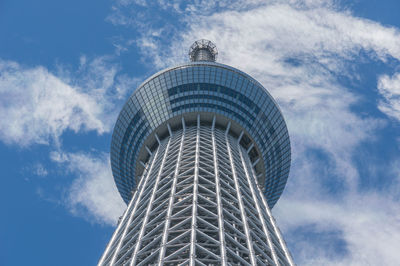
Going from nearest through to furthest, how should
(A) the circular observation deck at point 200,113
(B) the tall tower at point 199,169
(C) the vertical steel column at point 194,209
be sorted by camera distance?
(C) the vertical steel column at point 194,209, (B) the tall tower at point 199,169, (A) the circular observation deck at point 200,113

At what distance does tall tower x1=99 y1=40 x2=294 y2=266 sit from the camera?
36.2 metres

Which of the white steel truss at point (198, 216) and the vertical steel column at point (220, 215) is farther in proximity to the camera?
the white steel truss at point (198, 216)

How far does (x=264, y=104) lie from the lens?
73.1 meters

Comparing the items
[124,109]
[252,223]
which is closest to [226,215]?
[252,223]

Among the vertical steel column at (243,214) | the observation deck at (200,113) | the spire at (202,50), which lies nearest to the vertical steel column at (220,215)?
the vertical steel column at (243,214)

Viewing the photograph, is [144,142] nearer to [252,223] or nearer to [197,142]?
[197,142]

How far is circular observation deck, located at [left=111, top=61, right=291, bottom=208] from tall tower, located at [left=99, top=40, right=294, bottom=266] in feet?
0.53

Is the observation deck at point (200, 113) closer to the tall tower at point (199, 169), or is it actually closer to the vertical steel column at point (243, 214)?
the tall tower at point (199, 169)

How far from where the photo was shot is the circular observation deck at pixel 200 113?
7025cm

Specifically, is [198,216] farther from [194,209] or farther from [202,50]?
[202,50]

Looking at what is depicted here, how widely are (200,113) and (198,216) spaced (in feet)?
107

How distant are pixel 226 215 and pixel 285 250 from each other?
264 inches

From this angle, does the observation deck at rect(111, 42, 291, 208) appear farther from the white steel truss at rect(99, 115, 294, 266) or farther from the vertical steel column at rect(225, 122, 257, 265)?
the vertical steel column at rect(225, 122, 257, 265)

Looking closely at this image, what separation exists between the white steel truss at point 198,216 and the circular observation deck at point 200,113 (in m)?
7.19
